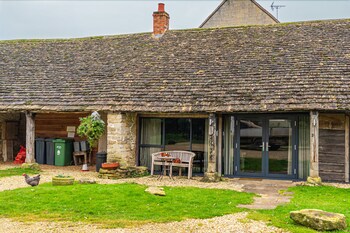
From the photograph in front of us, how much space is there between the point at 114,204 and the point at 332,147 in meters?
8.07

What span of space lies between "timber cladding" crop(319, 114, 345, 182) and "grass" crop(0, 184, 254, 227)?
425 centimetres

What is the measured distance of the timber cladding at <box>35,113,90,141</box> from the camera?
62.2 ft

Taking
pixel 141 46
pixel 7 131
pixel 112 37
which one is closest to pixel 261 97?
pixel 141 46

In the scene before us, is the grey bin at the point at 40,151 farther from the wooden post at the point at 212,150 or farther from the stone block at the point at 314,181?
the stone block at the point at 314,181

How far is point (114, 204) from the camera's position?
31.8ft

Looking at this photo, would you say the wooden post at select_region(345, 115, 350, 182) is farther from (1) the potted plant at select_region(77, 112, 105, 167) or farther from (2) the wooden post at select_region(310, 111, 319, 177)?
(1) the potted plant at select_region(77, 112, 105, 167)

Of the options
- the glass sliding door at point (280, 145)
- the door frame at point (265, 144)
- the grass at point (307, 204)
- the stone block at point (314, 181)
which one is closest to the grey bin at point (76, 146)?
the door frame at point (265, 144)

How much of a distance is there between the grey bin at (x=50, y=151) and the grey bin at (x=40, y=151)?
0.16 m

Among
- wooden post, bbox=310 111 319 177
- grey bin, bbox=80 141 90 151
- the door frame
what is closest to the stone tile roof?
wooden post, bbox=310 111 319 177

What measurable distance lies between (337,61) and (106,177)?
9.26 m

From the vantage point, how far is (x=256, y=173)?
14.7m

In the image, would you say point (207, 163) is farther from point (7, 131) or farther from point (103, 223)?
point (7, 131)

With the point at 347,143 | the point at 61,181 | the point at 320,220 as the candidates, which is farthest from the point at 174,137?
the point at 320,220

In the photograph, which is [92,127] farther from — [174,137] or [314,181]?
[314,181]
